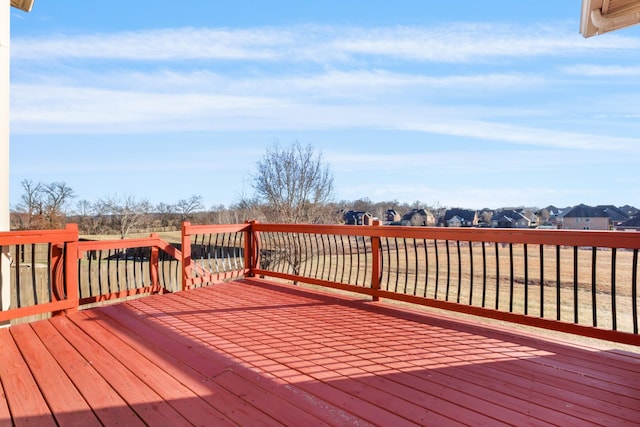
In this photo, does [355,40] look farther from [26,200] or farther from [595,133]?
[595,133]

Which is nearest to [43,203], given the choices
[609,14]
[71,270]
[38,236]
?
[71,270]

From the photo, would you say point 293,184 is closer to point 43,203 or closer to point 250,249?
point 250,249

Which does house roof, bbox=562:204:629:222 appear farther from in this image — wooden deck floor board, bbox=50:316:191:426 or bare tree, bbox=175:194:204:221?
bare tree, bbox=175:194:204:221

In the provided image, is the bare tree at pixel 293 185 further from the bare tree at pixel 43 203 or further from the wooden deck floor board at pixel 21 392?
the wooden deck floor board at pixel 21 392

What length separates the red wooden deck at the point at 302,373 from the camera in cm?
193

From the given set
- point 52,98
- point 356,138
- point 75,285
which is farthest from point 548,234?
point 356,138

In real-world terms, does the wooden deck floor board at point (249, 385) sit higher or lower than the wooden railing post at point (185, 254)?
lower

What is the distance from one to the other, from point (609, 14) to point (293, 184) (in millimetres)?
10600

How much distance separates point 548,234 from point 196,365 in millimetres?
3050

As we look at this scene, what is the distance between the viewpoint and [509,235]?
3.23 m

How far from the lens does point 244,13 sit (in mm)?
9906

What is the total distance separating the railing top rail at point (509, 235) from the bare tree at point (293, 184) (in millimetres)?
8116

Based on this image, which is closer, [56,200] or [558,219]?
[558,219]

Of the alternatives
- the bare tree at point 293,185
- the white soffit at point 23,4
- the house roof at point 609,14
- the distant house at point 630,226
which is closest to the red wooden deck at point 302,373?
the distant house at point 630,226
